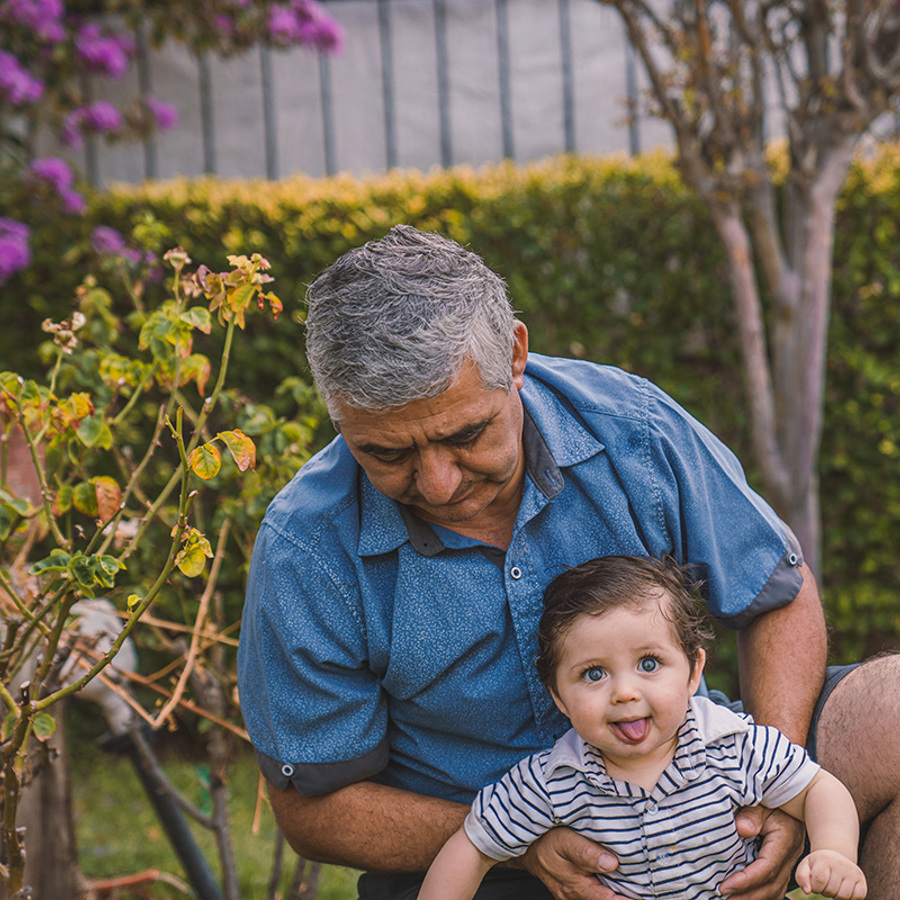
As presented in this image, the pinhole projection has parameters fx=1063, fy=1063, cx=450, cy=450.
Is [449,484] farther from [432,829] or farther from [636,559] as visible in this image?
[432,829]

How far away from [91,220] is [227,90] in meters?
1.35

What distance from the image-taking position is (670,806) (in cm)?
182

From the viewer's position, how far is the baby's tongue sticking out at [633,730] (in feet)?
5.85

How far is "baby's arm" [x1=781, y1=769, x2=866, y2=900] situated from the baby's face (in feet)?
0.85

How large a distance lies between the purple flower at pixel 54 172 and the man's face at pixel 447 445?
3.16 m

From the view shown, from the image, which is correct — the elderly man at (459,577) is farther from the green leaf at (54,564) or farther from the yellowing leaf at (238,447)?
the green leaf at (54,564)

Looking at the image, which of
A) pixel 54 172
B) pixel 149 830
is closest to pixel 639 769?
pixel 149 830

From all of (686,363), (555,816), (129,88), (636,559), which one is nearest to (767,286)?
(686,363)

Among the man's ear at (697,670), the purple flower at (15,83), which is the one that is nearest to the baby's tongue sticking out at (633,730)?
the man's ear at (697,670)

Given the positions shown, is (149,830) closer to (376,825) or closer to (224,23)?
(376,825)

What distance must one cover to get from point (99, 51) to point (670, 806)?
4.41 m

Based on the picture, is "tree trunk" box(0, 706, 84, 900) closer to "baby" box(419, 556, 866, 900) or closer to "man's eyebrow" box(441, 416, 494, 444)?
"baby" box(419, 556, 866, 900)

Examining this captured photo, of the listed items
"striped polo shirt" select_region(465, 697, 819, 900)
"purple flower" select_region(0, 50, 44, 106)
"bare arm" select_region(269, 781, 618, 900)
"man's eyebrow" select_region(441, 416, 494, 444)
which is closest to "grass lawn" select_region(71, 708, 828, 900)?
"bare arm" select_region(269, 781, 618, 900)

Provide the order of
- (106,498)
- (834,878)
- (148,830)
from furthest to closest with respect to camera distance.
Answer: (148,830) < (106,498) < (834,878)
